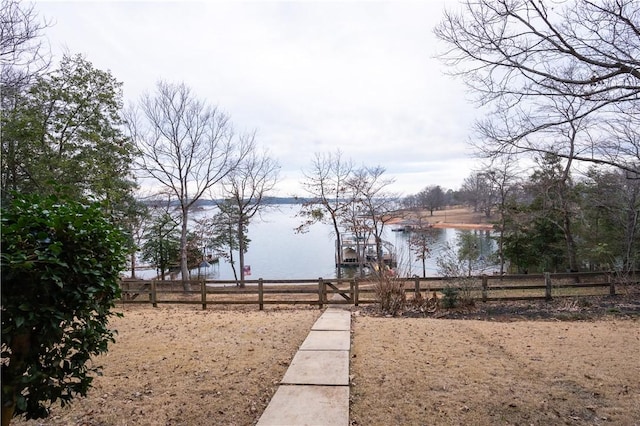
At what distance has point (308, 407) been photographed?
3219 millimetres

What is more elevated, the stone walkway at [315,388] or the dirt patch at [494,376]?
the stone walkway at [315,388]

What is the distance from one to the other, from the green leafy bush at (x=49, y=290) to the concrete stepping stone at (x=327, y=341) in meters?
3.08

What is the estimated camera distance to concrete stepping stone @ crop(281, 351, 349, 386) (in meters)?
3.79

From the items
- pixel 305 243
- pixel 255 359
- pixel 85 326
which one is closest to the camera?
pixel 85 326

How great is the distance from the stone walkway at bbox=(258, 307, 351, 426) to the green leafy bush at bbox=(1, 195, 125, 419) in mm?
1567

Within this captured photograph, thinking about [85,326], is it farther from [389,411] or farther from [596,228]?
[596,228]

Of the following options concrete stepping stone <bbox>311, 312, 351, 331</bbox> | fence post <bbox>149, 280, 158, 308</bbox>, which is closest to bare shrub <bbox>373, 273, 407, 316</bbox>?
concrete stepping stone <bbox>311, 312, 351, 331</bbox>

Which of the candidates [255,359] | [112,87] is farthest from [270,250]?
[255,359]

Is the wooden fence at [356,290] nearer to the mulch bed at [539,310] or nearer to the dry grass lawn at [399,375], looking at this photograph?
the mulch bed at [539,310]

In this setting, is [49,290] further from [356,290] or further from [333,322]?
[356,290]

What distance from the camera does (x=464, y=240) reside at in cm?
2098

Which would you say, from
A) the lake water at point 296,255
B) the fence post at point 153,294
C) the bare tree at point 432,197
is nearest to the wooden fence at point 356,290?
the fence post at point 153,294

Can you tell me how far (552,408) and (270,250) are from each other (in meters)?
34.6

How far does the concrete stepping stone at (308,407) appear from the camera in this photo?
2990 millimetres
